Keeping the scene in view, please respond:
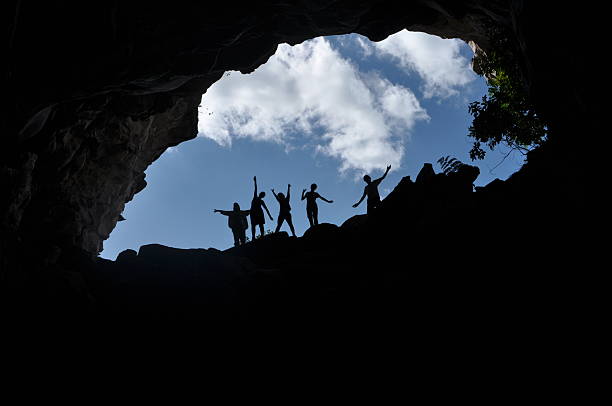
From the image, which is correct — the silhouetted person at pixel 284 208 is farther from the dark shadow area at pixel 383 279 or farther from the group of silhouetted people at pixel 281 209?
the dark shadow area at pixel 383 279

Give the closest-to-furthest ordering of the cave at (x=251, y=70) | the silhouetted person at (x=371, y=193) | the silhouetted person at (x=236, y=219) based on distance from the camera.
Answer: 1. the cave at (x=251, y=70)
2. the silhouetted person at (x=371, y=193)
3. the silhouetted person at (x=236, y=219)

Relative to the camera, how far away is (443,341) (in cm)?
805

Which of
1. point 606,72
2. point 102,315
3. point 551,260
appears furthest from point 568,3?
point 102,315

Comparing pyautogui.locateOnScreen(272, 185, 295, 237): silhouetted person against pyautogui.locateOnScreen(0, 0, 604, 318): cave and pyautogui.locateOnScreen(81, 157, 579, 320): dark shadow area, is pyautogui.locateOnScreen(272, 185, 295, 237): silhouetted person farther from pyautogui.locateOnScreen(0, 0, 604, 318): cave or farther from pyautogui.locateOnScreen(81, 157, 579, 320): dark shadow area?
pyautogui.locateOnScreen(81, 157, 579, 320): dark shadow area

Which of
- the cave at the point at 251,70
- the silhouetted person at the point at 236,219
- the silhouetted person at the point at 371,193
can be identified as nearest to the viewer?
the cave at the point at 251,70

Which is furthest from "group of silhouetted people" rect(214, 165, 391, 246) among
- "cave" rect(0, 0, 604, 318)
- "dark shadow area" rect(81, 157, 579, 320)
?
"dark shadow area" rect(81, 157, 579, 320)

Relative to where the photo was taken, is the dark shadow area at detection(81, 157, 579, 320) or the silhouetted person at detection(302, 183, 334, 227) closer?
the dark shadow area at detection(81, 157, 579, 320)

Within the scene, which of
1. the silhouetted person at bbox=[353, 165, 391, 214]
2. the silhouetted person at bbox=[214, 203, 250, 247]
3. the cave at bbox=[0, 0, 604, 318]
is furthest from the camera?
the silhouetted person at bbox=[214, 203, 250, 247]

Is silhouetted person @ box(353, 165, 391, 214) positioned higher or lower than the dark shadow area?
higher

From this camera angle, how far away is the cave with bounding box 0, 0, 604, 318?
8.45m

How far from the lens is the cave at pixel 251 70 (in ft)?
27.7

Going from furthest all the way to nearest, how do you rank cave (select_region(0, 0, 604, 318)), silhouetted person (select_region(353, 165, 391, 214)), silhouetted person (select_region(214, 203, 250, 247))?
silhouetted person (select_region(214, 203, 250, 247)) < silhouetted person (select_region(353, 165, 391, 214)) < cave (select_region(0, 0, 604, 318))

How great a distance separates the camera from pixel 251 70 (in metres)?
16.0

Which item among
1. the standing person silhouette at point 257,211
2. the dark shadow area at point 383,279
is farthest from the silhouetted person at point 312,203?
the dark shadow area at point 383,279
